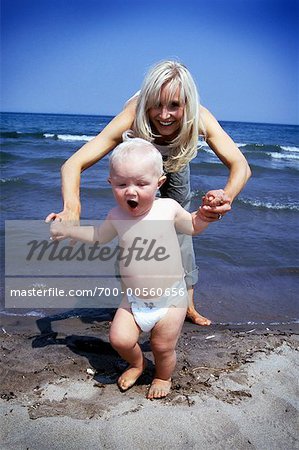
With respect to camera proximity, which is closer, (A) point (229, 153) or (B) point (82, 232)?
(B) point (82, 232)

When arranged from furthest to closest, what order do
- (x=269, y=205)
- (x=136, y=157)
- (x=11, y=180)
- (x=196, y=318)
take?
(x=11, y=180)
(x=269, y=205)
(x=196, y=318)
(x=136, y=157)

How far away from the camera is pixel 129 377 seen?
243 cm

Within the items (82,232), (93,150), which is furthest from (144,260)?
(93,150)

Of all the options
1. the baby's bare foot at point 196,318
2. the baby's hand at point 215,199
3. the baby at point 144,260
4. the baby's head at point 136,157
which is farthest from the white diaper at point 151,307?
the baby's bare foot at point 196,318

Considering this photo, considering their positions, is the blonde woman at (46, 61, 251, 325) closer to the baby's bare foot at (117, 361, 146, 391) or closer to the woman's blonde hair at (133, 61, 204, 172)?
the woman's blonde hair at (133, 61, 204, 172)

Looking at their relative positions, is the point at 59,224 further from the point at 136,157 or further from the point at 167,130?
the point at 167,130

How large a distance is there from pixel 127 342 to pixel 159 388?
0.29 meters

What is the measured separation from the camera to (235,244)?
5387mm

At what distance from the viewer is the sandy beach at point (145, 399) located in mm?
2035

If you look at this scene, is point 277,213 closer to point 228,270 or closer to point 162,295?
point 228,270

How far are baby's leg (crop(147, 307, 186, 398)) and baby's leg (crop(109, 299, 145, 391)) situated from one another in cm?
10

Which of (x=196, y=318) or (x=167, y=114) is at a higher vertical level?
(x=167, y=114)

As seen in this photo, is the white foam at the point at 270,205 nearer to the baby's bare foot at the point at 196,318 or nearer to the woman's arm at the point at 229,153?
the baby's bare foot at the point at 196,318

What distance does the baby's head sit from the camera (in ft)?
7.39
